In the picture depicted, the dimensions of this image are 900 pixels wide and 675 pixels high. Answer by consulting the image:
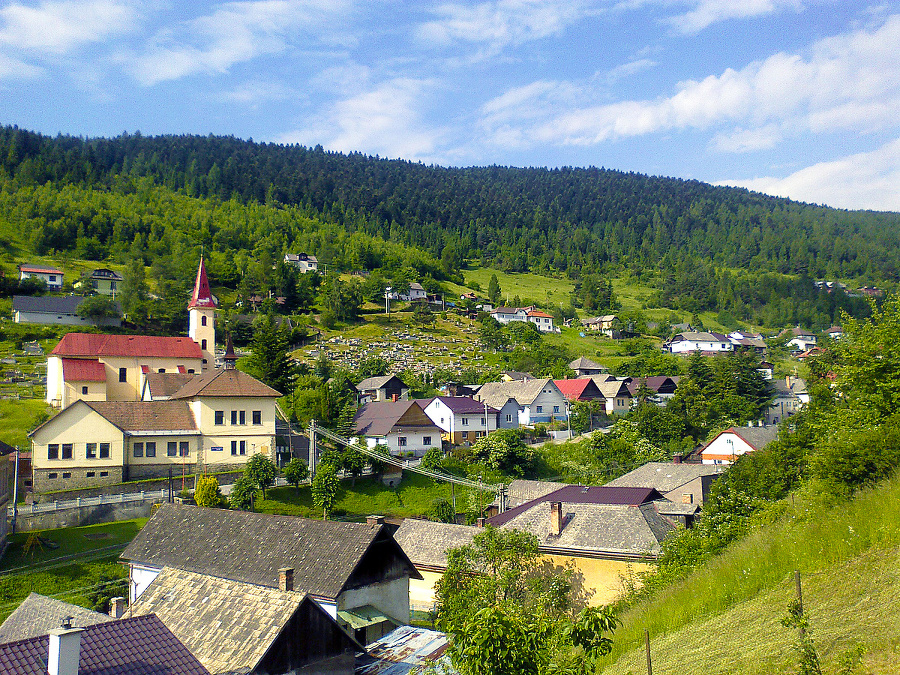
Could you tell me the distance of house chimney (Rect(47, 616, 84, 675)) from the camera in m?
11.6

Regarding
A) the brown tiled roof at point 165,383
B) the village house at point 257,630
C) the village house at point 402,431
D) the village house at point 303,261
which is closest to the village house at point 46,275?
the village house at point 303,261

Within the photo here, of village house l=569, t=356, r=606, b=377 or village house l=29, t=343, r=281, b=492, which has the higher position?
village house l=569, t=356, r=606, b=377

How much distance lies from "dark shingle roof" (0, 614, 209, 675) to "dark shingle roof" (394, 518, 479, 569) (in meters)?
16.2

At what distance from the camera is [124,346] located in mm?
57500

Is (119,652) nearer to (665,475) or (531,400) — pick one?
(665,475)

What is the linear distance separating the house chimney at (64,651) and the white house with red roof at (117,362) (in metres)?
46.7

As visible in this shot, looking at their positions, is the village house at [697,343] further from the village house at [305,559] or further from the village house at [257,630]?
the village house at [257,630]

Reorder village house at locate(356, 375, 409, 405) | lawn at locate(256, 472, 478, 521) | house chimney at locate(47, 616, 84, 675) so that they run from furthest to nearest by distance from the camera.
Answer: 1. village house at locate(356, 375, 409, 405)
2. lawn at locate(256, 472, 478, 521)
3. house chimney at locate(47, 616, 84, 675)

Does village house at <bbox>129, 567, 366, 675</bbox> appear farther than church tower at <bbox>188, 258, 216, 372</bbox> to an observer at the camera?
No

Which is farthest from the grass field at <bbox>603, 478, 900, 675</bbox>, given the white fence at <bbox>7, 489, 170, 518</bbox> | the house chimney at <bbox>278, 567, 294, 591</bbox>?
the white fence at <bbox>7, 489, 170, 518</bbox>

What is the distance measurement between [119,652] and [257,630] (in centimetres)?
351

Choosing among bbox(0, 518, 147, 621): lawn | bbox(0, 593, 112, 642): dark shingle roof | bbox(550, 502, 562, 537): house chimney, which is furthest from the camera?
bbox(550, 502, 562, 537): house chimney

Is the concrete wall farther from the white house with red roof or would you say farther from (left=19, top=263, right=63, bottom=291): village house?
(left=19, top=263, right=63, bottom=291): village house

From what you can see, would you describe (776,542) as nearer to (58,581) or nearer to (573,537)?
(573,537)
